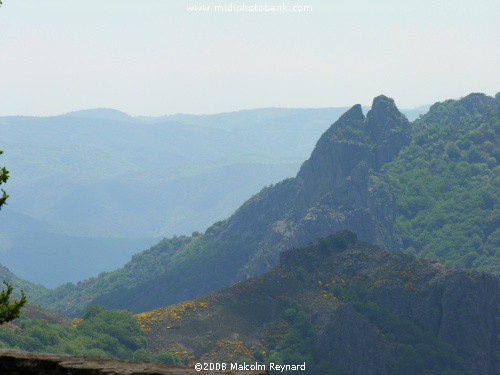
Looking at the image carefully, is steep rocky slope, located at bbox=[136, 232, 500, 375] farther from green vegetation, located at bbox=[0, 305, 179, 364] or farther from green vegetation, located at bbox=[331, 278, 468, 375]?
green vegetation, located at bbox=[0, 305, 179, 364]

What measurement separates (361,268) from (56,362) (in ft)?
447

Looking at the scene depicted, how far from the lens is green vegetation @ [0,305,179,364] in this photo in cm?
11869

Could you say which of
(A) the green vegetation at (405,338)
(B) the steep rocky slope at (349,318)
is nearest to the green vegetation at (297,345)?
(B) the steep rocky slope at (349,318)

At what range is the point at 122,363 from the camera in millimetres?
22812

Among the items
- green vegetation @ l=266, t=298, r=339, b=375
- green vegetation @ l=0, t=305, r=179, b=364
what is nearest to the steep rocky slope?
green vegetation @ l=266, t=298, r=339, b=375

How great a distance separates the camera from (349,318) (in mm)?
134000

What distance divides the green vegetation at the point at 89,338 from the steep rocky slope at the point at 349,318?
123 inches

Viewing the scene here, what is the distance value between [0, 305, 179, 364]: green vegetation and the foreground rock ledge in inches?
3709

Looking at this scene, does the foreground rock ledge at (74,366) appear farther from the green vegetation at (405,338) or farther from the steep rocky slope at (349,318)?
the green vegetation at (405,338)

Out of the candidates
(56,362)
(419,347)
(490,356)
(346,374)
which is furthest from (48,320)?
(56,362)

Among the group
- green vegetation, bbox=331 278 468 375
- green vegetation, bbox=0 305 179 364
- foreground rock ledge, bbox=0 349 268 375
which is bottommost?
green vegetation, bbox=331 278 468 375

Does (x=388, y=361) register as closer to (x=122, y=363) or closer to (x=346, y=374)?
(x=346, y=374)

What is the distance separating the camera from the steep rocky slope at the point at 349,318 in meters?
129

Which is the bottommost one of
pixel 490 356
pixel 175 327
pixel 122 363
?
pixel 490 356
